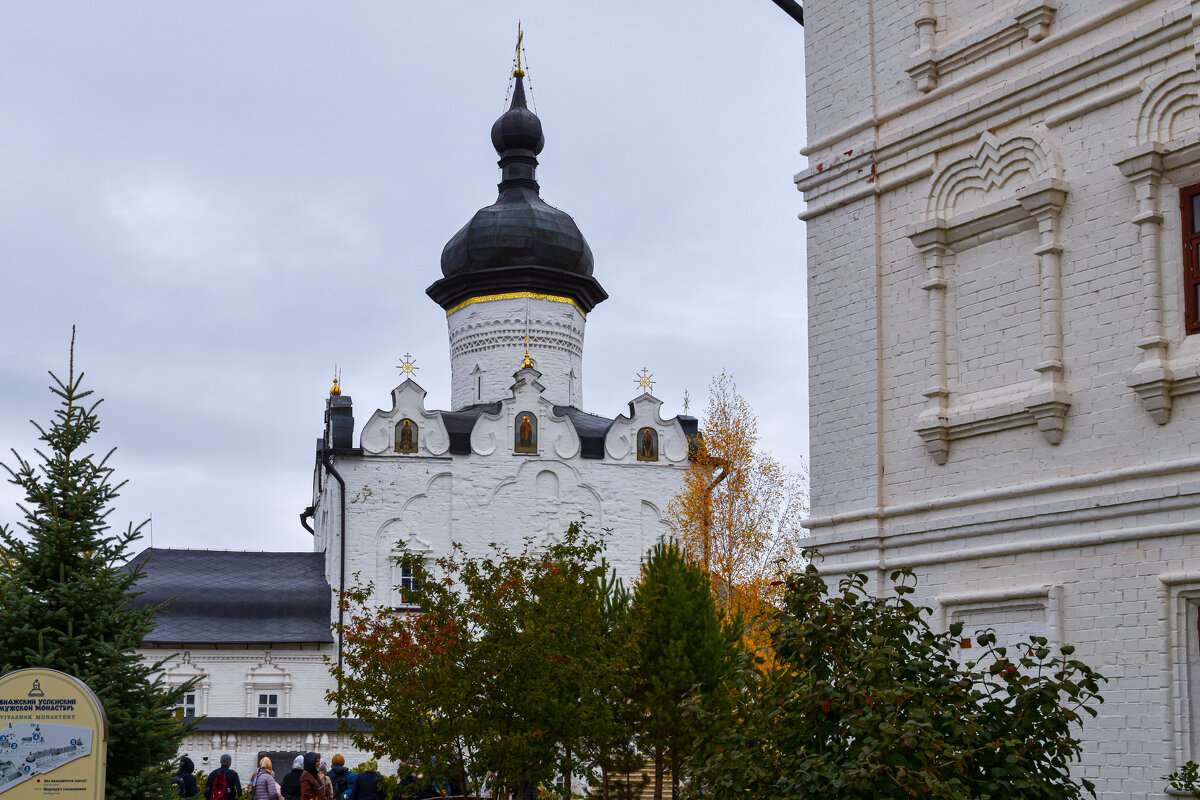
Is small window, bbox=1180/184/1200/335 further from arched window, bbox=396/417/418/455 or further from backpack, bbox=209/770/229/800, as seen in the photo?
arched window, bbox=396/417/418/455

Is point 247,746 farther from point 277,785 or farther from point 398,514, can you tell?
point 277,785

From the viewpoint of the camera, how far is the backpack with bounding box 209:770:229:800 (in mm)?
17219

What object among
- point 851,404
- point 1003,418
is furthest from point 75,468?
point 1003,418

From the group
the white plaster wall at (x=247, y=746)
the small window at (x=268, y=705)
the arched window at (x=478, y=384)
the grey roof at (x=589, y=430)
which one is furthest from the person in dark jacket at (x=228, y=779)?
the arched window at (x=478, y=384)

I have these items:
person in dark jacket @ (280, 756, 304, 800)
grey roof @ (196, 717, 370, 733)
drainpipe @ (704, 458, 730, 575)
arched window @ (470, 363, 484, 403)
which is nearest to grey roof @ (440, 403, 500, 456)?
arched window @ (470, 363, 484, 403)

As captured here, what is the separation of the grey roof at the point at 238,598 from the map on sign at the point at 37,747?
22.5m

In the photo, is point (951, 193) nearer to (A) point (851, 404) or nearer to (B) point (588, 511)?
(A) point (851, 404)

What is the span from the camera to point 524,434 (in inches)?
1323

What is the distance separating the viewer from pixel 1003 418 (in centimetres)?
1043

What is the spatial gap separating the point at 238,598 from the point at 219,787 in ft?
52.3

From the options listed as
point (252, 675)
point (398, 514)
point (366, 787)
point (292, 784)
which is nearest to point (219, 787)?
point (292, 784)

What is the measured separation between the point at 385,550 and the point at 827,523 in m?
21.9

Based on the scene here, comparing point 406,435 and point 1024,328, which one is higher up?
point 406,435

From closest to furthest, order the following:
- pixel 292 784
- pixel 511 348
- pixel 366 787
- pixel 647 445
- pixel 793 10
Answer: pixel 793 10 < pixel 366 787 < pixel 292 784 < pixel 647 445 < pixel 511 348
